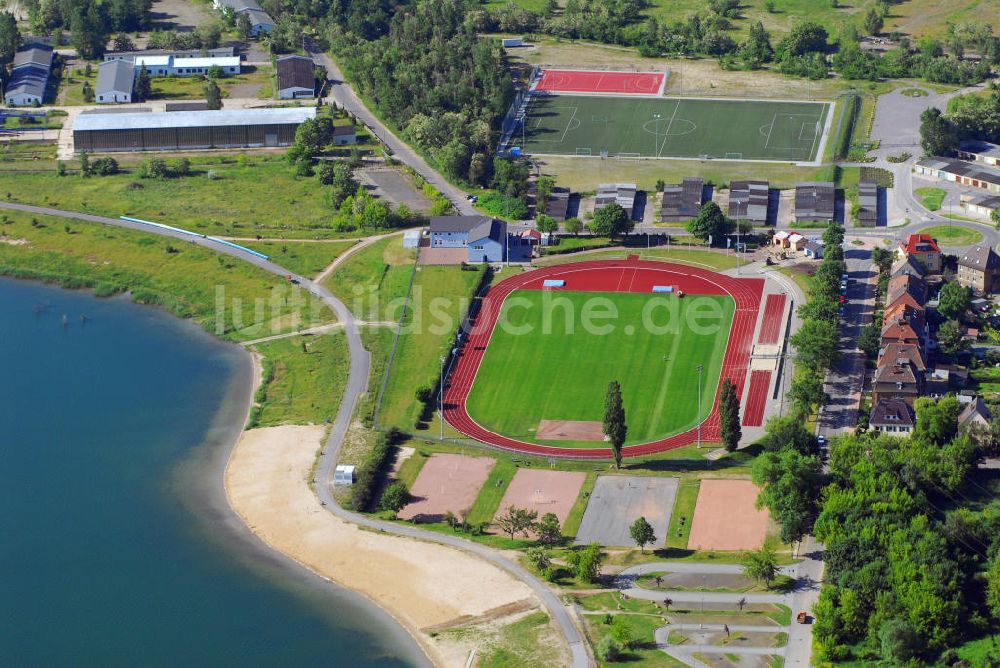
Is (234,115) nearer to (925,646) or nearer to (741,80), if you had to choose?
(741,80)

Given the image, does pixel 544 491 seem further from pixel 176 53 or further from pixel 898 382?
pixel 176 53

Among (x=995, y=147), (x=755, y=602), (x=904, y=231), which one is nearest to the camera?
(x=755, y=602)

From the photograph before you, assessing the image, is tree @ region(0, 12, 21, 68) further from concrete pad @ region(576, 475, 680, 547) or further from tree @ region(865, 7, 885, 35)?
concrete pad @ region(576, 475, 680, 547)

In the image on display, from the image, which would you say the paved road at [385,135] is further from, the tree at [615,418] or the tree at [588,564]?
the tree at [588,564]

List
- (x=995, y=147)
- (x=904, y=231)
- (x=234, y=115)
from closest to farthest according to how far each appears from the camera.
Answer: (x=904, y=231), (x=995, y=147), (x=234, y=115)

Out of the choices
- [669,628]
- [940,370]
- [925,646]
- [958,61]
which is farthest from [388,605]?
[958,61]

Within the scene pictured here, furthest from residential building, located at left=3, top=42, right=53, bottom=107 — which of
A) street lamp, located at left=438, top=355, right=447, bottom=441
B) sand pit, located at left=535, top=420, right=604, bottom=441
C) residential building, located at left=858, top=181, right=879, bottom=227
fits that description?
residential building, located at left=858, top=181, right=879, bottom=227

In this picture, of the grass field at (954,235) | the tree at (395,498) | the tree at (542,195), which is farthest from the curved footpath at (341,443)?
the grass field at (954,235)
